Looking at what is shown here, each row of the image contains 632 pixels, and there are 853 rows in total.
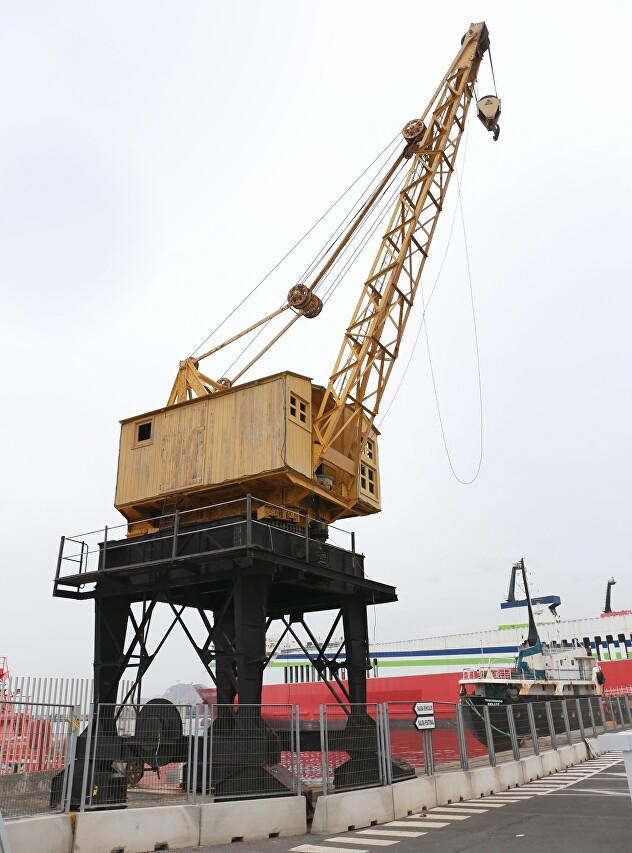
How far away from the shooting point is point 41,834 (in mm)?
9750

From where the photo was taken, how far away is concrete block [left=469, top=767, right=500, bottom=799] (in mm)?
16469

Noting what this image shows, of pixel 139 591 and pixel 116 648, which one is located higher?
pixel 139 591

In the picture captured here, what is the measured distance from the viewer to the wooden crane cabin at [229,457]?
61.8 feet

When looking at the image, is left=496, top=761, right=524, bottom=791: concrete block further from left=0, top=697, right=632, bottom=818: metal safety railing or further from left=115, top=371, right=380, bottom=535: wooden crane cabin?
left=115, top=371, right=380, bottom=535: wooden crane cabin

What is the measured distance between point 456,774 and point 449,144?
22.8 m

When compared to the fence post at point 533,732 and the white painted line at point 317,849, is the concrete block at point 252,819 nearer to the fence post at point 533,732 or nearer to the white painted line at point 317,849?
the white painted line at point 317,849

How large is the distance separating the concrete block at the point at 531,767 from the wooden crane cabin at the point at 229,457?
8.63 meters

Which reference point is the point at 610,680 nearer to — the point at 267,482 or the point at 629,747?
the point at 267,482

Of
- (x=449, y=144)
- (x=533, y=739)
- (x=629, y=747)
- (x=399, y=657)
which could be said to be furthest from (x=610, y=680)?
(x=629, y=747)

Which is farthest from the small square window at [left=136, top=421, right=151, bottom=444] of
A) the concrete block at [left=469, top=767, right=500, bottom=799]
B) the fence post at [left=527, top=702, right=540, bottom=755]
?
the fence post at [left=527, top=702, right=540, bottom=755]

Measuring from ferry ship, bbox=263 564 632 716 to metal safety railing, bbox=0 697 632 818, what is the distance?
130 feet

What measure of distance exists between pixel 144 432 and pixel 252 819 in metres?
11.9

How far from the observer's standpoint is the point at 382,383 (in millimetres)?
24094

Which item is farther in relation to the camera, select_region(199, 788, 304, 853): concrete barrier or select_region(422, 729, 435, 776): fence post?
select_region(422, 729, 435, 776): fence post
